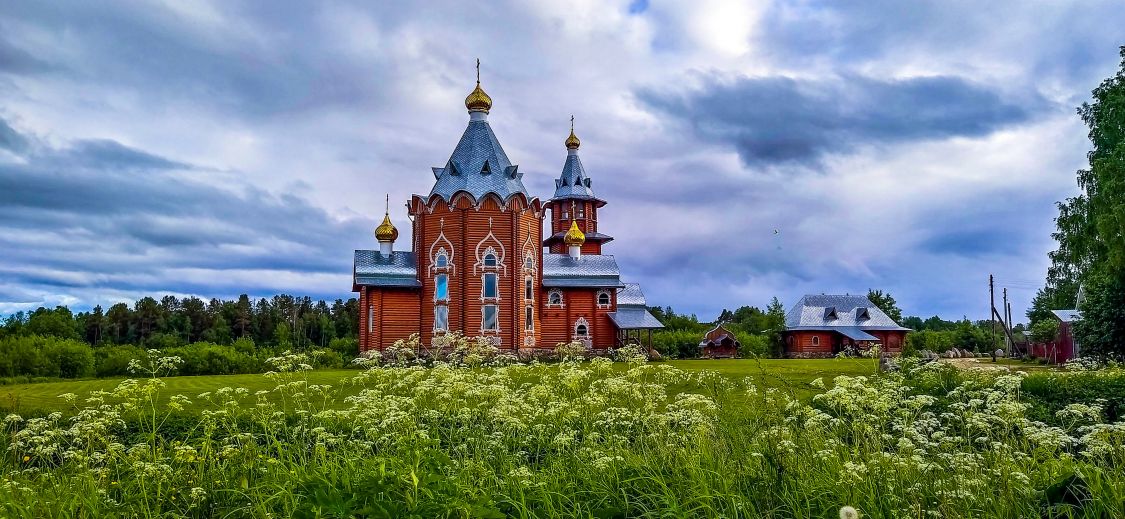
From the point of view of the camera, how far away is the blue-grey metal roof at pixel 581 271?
39.9 m

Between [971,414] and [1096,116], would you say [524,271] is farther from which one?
[971,414]

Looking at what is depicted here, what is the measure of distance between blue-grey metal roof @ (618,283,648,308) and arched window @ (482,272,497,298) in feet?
35.2

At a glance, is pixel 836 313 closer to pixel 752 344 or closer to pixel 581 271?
pixel 752 344

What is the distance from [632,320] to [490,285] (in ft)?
26.3

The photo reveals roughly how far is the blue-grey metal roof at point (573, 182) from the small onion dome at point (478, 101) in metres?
15.3

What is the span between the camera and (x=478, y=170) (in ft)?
122

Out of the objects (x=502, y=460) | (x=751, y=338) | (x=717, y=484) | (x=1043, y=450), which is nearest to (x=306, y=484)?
(x=502, y=460)

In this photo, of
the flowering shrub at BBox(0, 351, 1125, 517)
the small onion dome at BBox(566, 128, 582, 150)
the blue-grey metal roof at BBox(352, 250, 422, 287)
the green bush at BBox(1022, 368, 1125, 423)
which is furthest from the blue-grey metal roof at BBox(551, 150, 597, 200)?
the flowering shrub at BBox(0, 351, 1125, 517)

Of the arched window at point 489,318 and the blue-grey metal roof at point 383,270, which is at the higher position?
the blue-grey metal roof at point 383,270

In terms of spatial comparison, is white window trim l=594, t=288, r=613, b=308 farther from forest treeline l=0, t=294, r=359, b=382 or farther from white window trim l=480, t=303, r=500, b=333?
forest treeline l=0, t=294, r=359, b=382

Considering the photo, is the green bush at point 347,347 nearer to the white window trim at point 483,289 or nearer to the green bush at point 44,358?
the white window trim at point 483,289

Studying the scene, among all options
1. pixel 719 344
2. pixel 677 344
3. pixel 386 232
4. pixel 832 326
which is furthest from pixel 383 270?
pixel 832 326

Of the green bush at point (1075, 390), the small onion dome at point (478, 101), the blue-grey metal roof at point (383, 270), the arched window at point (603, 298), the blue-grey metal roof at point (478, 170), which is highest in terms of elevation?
the small onion dome at point (478, 101)

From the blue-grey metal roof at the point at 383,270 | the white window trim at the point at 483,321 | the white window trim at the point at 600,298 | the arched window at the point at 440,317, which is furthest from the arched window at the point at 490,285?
the white window trim at the point at 600,298
